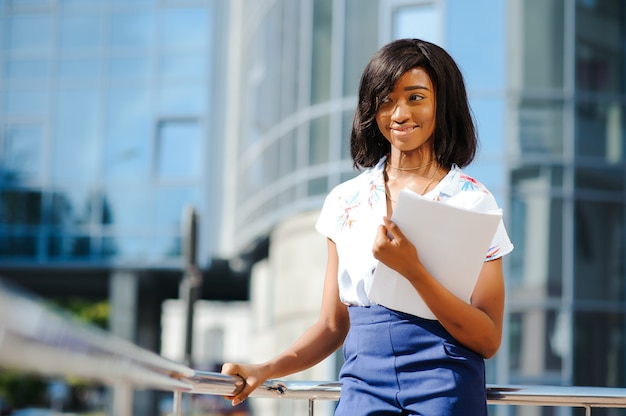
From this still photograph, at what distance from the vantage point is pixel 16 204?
78.7 feet

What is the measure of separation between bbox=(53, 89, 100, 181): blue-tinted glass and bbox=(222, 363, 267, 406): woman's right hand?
70.8ft

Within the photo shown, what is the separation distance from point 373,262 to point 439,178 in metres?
0.27

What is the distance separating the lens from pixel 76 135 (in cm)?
2367

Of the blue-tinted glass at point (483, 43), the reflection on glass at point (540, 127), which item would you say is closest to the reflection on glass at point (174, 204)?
the blue-tinted glass at point (483, 43)

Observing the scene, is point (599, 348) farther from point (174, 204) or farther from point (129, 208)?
point (129, 208)

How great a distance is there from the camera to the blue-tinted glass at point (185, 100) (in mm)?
23094

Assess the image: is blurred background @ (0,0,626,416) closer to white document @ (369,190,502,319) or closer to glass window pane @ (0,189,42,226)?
glass window pane @ (0,189,42,226)

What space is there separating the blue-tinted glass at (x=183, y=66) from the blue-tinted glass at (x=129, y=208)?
270 centimetres

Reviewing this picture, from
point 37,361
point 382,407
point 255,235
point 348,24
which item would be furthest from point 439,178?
point 255,235

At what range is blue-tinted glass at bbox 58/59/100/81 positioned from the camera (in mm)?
23859

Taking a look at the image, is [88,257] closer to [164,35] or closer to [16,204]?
[16,204]

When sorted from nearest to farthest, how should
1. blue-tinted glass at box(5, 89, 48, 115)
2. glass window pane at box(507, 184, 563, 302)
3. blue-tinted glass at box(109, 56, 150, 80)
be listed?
glass window pane at box(507, 184, 563, 302)
blue-tinted glass at box(109, 56, 150, 80)
blue-tinted glass at box(5, 89, 48, 115)

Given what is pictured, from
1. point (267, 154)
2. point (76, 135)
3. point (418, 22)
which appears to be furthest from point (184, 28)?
point (418, 22)

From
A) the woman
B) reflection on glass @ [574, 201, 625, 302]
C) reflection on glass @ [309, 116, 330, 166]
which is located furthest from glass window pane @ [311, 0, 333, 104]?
the woman
